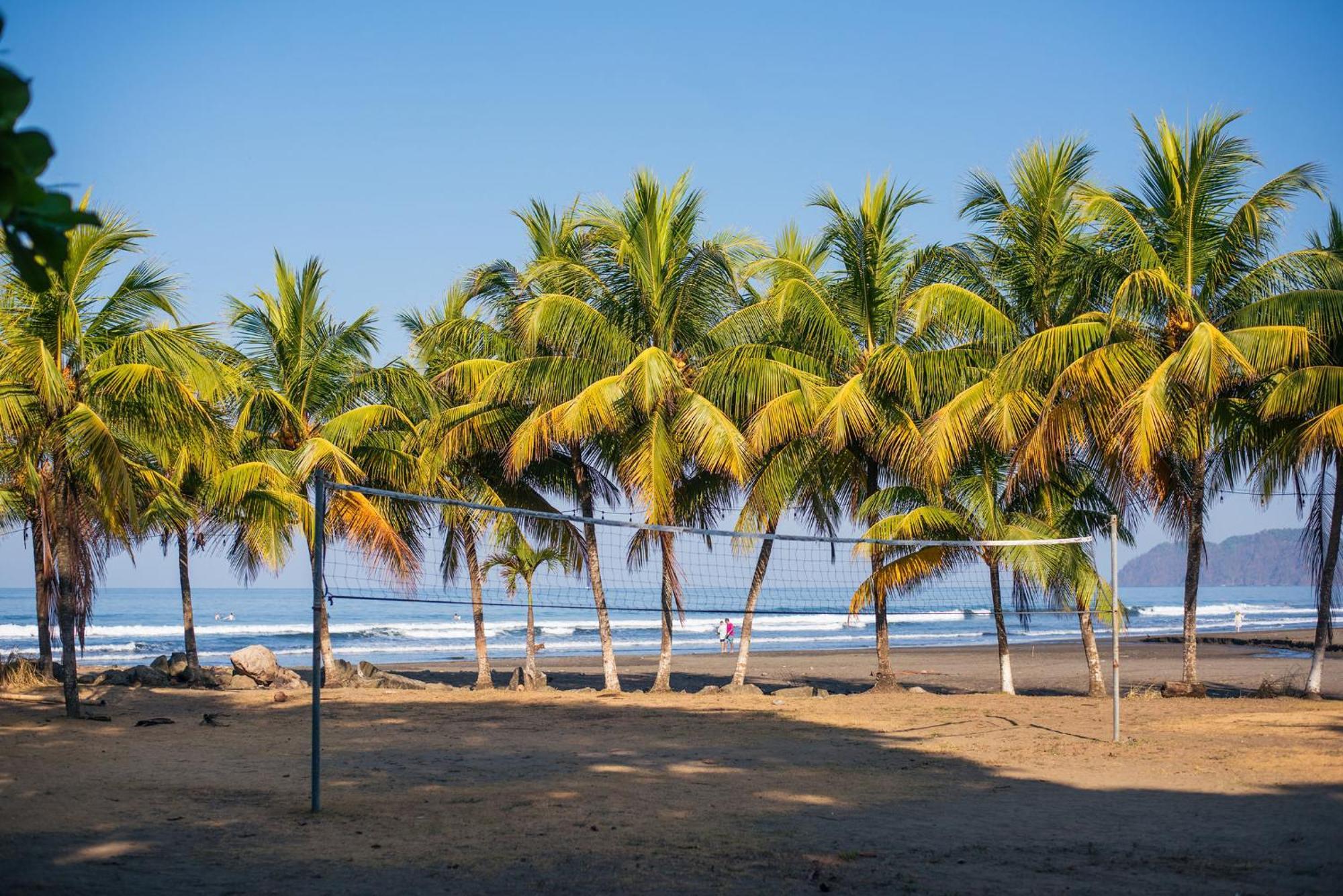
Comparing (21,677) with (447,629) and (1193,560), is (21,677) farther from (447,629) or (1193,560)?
(447,629)

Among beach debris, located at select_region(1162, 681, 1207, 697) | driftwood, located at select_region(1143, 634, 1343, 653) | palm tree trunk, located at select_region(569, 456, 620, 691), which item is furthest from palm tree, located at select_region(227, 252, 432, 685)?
driftwood, located at select_region(1143, 634, 1343, 653)

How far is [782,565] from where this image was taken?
18281 millimetres

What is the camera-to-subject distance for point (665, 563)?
17.4m

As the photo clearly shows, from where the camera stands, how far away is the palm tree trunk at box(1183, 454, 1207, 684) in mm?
15906

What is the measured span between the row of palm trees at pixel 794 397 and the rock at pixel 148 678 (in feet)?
2.97

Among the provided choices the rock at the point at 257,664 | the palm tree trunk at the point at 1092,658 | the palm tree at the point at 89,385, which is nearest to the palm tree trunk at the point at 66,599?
the palm tree at the point at 89,385

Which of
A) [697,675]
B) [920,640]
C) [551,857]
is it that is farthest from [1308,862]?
[920,640]

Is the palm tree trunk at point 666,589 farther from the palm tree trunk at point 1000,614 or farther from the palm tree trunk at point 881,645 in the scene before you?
the palm tree trunk at point 1000,614

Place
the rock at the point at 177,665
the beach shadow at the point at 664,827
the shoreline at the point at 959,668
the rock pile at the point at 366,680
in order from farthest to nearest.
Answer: the shoreline at the point at 959,668, the rock at the point at 177,665, the rock pile at the point at 366,680, the beach shadow at the point at 664,827

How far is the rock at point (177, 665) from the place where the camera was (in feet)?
65.0

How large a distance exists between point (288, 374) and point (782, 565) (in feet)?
30.4

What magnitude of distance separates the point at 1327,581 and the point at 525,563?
43.2ft

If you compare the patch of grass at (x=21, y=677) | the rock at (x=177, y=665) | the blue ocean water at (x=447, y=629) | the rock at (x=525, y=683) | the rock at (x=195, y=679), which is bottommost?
the blue ocean water at (x=447, y=629)

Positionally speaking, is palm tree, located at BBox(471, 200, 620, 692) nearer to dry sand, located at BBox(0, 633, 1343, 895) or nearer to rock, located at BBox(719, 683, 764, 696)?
rock, located at BBox(719, 683, 764, 696)
